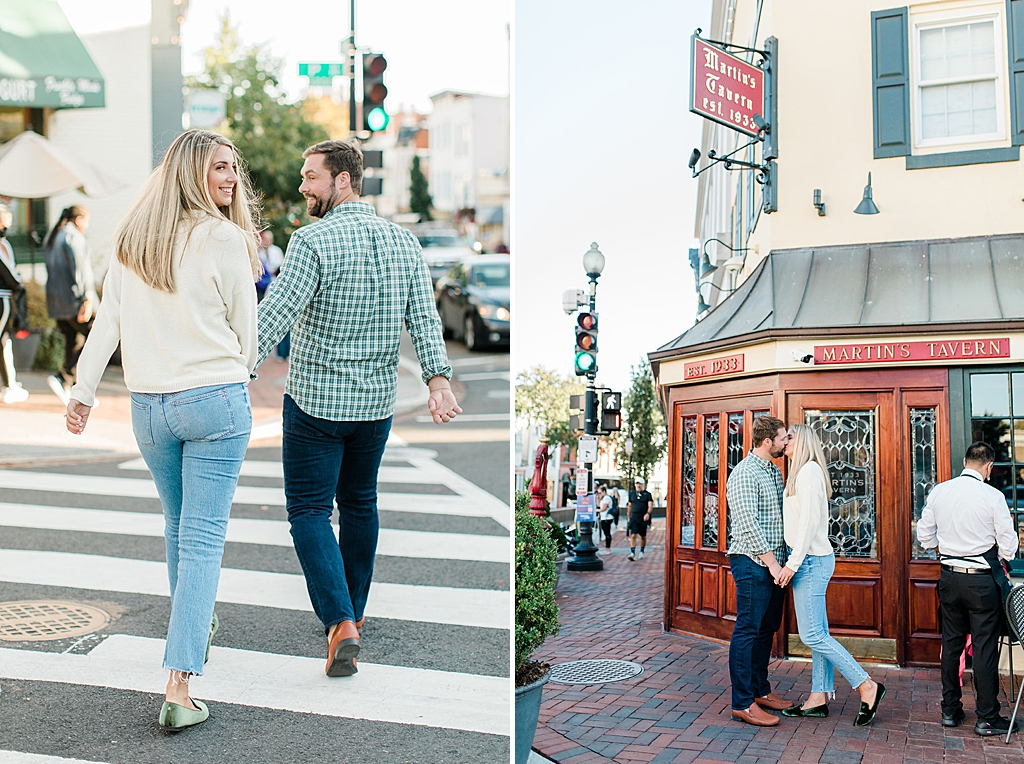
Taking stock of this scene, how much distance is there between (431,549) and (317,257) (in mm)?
2936

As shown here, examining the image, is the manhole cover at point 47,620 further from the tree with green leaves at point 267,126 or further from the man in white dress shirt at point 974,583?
the tree with green leaves at point 267,126

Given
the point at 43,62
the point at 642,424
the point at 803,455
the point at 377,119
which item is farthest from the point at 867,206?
the point at 642,424

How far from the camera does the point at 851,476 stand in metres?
7.75

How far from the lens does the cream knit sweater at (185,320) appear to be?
368 cm

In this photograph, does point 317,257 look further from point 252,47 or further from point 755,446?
point 252,47

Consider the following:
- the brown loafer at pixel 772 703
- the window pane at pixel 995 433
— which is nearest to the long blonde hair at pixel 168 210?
the brown loafer at pixel 772 703

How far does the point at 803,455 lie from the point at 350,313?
273cm

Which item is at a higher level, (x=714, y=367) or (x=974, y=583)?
(x=714, y=367)

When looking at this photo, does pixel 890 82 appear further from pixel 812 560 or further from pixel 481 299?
pixel 481 299

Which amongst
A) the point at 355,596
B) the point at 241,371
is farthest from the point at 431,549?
the point at 241,371

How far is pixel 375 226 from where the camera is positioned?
14.8ft

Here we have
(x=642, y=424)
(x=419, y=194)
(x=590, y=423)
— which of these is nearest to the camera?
(x=590, y=423)

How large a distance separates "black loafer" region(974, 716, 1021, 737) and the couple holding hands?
1.67ft

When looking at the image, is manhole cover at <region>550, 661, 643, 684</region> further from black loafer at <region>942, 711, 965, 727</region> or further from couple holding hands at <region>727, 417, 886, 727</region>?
black loafer at <region>942, 711, 965, 727</region>
